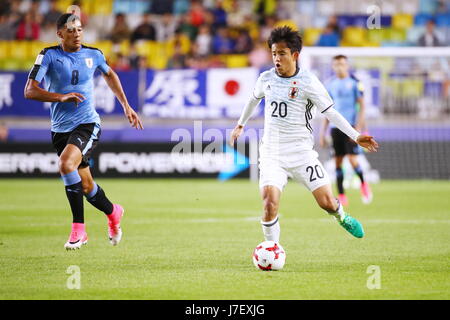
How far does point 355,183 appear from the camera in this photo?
19047 millimetres

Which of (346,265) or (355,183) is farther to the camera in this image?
(355,183)

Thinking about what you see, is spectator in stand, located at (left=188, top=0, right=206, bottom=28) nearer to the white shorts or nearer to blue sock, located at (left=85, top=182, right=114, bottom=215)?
blue sock, located at (left=85, top=182, right=114, bottom=215)

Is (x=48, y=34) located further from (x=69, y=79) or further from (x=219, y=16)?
(x=69, y=79)

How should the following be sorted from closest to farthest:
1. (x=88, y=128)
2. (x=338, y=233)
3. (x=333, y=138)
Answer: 1. (x=88, y=128)
2. (x=338, y=233)
3. (x=333, y=138)

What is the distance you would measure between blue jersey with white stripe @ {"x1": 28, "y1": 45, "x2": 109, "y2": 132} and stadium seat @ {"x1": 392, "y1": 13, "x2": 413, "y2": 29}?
52.3ft

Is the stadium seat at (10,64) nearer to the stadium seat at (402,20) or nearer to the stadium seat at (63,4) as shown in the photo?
the stadium seat at (63,4)

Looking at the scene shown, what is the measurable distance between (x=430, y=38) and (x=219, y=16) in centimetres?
588

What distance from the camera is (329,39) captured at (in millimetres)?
21594

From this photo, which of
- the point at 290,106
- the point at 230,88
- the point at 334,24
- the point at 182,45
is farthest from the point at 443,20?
the point at 290,106
